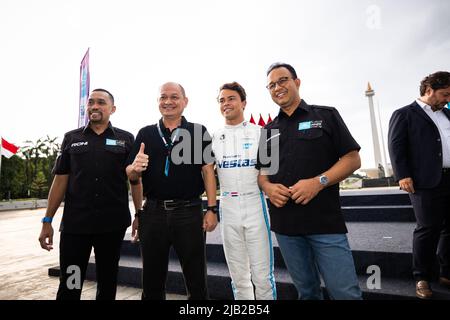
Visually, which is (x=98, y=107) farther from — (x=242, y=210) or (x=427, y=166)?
(x=427, y=166)

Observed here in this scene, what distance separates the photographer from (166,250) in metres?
2.10

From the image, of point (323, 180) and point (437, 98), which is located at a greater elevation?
point (437, 98)

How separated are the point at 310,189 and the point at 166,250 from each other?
4.22ft

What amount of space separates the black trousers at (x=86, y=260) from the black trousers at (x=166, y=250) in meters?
0.45

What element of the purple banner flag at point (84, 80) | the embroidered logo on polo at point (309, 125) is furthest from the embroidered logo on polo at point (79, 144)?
the purple banner flag at point (84, 80)

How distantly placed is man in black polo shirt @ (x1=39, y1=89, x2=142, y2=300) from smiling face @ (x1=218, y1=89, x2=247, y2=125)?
1.13 metres

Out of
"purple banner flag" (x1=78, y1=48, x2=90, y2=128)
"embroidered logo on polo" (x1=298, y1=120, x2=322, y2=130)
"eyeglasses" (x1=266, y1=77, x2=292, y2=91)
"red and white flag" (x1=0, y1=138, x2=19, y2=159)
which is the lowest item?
"embroidered logo on polo" (x1=298, y1=120, x2=322, y2=130)

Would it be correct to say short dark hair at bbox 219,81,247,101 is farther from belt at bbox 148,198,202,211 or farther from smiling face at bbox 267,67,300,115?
belt at bbox 148,198,202,211

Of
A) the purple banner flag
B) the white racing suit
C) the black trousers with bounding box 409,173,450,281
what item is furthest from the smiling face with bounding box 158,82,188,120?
the purple banner flag

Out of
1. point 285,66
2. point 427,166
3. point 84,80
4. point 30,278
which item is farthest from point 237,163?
point 84,80

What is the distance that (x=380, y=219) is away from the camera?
4.91 meters

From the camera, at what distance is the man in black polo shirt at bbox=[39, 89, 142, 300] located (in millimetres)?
2232

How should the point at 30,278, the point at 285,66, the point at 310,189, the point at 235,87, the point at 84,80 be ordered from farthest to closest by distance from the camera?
the point at 84,80
the point at 30,278
the point at 235,87
the point at 285,66
the point at 310,189

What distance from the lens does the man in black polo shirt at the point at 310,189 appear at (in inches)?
66.2
